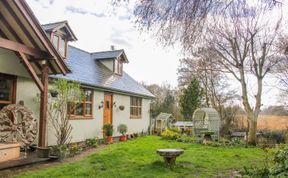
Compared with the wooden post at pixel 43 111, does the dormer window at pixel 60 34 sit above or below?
above

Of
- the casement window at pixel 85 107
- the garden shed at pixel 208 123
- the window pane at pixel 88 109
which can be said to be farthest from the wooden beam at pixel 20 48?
the garden shed at pixel 208 123

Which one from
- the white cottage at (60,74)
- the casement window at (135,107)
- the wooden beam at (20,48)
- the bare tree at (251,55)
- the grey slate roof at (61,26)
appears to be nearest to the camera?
the wooden beam at (20,48)

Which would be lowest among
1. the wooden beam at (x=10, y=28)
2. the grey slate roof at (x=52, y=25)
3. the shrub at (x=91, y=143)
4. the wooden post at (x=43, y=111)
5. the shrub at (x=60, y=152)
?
the shrub at (x=91, y=143)

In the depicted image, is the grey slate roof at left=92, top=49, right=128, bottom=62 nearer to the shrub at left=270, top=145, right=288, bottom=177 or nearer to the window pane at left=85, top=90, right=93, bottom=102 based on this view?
the window pane at left=85, top=90, right=93, bottom=102

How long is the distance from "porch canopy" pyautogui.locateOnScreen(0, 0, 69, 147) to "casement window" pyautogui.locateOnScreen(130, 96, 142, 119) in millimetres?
9526

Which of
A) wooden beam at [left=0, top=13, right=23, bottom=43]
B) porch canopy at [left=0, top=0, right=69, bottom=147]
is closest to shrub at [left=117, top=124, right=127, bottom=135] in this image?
porch canopy at [left=0, top=0, right=69, bottom=147]

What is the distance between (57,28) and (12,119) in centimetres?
554

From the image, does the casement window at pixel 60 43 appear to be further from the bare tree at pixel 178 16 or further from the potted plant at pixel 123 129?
the bare tree at pixel 178 16

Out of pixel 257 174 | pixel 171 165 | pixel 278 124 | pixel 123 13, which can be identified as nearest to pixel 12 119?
pixel 171 165

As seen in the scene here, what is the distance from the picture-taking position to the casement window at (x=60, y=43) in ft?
42.8

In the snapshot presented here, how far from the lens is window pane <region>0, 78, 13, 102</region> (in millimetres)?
9258

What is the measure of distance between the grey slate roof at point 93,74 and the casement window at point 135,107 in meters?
0.57

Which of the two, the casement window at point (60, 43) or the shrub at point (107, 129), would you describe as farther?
the shrub at point (107, 129)

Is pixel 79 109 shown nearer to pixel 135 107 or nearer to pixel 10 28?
pixel 10 28
